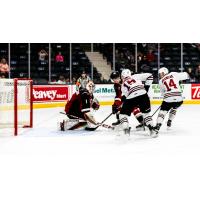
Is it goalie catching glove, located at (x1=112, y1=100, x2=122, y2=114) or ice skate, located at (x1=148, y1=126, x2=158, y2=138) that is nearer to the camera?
ice skate, located at (x1=148, y1=126, x2=158, y2=138)

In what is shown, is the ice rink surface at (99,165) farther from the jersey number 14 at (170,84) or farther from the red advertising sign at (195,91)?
the red advertising sign at (195,91)

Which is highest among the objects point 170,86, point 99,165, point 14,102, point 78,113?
point 170,86

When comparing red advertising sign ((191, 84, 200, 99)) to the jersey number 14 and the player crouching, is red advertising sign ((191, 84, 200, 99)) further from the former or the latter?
the jersey number 14

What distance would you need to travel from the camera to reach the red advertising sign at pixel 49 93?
1129 centimetres

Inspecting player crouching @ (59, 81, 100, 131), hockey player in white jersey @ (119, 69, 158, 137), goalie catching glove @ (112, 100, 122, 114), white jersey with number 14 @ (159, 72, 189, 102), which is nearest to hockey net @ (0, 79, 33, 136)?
player crouching @ (59, 81, 100, 131)

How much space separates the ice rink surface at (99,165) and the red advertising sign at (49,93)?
463 centimetres

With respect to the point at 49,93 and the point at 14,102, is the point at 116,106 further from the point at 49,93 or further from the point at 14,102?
the point at 49,93

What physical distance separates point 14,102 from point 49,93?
5219mm

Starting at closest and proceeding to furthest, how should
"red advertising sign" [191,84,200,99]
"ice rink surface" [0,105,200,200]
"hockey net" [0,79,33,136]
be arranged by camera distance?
"ice rink surface" [0,105,200,200] → "hockey net" [0,79,33,136] → "red advertising sign" [191,84,200,99]

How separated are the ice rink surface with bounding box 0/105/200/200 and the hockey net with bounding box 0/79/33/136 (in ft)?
1.58

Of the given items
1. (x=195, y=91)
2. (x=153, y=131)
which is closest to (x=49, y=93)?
(x=195, y=91)

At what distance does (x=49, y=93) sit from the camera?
38.1ft

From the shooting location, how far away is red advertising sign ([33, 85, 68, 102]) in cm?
1129

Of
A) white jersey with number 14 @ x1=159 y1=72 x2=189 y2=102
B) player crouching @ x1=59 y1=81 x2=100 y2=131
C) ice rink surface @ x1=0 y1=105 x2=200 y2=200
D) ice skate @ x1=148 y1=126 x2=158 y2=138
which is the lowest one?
ice rink surface @ x1=0 y1=105 x2=200 y2=200
